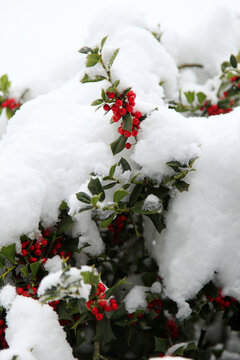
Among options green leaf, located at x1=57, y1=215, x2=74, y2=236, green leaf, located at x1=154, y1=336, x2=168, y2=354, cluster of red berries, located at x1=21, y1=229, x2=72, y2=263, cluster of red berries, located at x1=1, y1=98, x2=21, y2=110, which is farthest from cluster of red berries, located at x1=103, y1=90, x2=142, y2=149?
cluster of red berries, located at x1=1, y1=98, x2=21, y2=110

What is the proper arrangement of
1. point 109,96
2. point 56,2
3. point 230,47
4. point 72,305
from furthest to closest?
point 56,2 → point 230,47 → point 109,96 → point 72,305

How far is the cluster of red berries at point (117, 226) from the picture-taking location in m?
1.41

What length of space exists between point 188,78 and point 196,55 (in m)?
0.17

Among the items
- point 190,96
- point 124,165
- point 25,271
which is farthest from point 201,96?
point 25,271

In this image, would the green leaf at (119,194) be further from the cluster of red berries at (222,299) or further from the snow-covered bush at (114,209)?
the cluster of red berries at (222,299)

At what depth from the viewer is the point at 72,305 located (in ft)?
3.37

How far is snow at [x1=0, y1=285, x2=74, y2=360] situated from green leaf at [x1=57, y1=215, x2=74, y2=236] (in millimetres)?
258

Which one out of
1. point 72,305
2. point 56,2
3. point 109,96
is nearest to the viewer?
point 72,305

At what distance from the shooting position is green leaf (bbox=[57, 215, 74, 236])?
119 centimetres

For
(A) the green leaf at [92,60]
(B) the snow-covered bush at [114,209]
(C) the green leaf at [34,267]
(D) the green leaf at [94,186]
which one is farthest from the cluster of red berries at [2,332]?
(A) the green leaf at [92,60]

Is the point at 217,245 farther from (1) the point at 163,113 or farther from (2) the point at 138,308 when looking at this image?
(1) the point at 163,113

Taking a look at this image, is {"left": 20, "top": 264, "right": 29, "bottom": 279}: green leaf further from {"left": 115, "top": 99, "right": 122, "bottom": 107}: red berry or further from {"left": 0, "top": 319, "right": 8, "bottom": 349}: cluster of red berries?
{"left": 115, "top": 99, "right": 122, "bottom": 107}: red berry

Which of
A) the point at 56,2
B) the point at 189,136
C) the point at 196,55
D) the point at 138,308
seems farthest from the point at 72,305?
the point at 56,2

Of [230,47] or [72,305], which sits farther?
[230,47]
